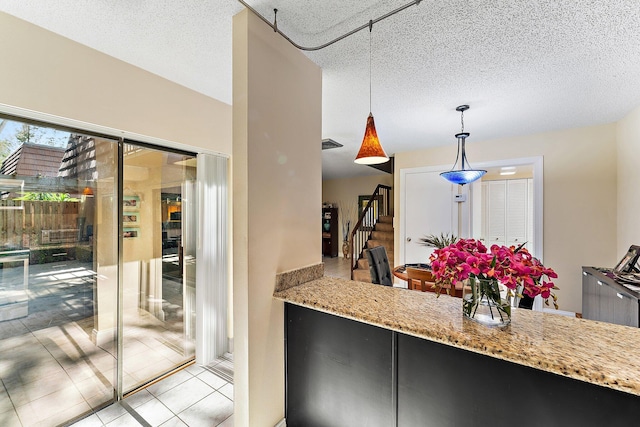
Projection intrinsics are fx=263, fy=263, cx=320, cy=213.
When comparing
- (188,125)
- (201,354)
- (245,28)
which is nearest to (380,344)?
(245,28)

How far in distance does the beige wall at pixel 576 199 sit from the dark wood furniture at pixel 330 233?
19.4ft

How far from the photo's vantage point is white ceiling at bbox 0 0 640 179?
1.53 m

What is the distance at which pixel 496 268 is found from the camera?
1.17 meters

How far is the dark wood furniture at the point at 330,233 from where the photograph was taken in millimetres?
9289

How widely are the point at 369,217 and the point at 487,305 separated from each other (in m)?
6.12

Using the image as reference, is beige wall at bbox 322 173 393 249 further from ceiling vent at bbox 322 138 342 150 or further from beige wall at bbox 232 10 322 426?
beige wall at bbox 232 10 322 426

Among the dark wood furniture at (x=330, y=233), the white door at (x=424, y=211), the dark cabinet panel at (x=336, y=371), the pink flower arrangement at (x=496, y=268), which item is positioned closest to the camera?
the pink flower arrangement at (x=496, y=268)

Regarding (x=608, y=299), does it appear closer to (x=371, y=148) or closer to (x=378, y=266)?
(x=378, y=266)

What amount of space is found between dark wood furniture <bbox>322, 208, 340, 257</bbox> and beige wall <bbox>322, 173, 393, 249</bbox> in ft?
0.54

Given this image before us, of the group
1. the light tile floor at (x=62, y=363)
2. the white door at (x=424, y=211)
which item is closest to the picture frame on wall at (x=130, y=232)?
the light tile floor at (x=62, y=363)

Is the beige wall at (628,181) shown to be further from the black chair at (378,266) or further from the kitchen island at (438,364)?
the kitchen island at (438,364)

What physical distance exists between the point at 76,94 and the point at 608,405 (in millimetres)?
3197

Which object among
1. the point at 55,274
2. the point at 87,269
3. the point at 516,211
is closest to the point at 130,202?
the point at 87,269

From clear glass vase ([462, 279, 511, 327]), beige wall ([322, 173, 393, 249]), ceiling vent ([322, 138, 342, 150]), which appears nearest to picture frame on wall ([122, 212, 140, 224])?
clear glass vase ([462, 279, 511, 327])
